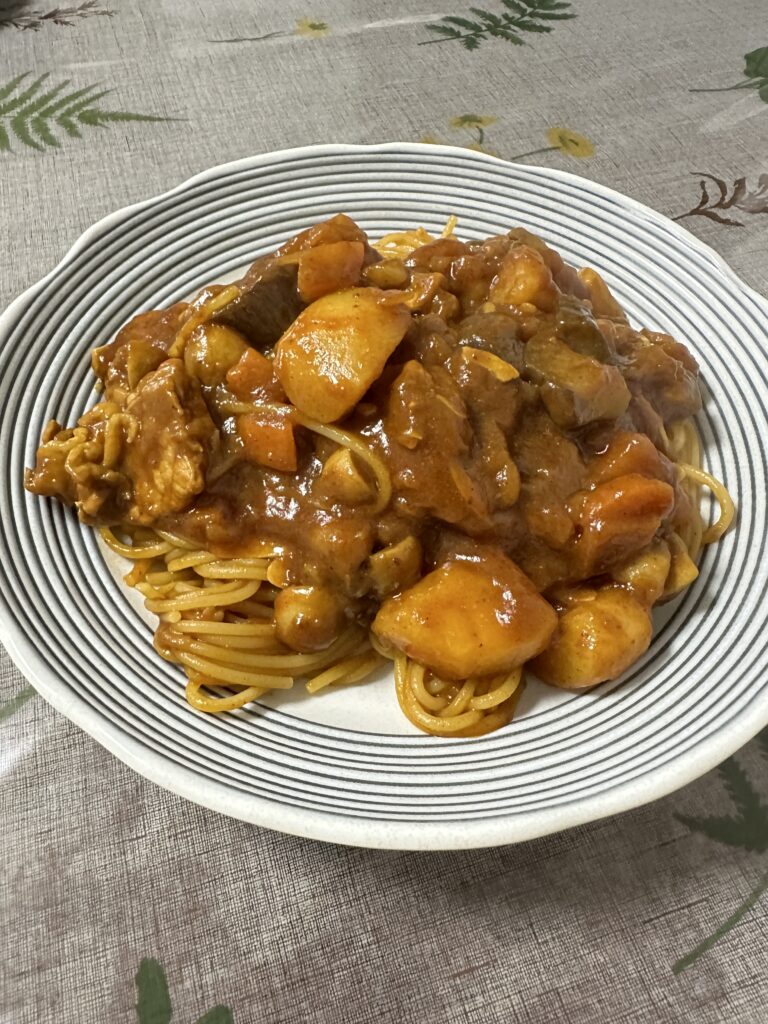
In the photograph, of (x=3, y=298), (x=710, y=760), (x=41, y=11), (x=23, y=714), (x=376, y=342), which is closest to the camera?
(x=710, y=760)

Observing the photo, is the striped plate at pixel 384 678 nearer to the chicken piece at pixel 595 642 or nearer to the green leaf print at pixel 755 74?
the chicken piece at pixel 595 642

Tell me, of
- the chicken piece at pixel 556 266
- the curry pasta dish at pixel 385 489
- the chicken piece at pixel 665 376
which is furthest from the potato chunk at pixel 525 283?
A: the chicken piece at pixel 665 376

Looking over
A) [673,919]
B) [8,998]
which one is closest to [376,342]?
[673,919]

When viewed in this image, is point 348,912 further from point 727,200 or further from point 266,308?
point 727,200

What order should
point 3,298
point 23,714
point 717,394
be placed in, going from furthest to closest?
point 3,298
point 717,394
point 23,714

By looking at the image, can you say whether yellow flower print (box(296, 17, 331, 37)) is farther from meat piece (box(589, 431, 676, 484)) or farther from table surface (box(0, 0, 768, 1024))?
table surface (box(0, 0, 768, 1024))

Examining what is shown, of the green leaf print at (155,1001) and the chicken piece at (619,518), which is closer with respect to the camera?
the green leaf print at (155,1001)

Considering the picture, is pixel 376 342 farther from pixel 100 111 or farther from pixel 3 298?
pixel 100 111
